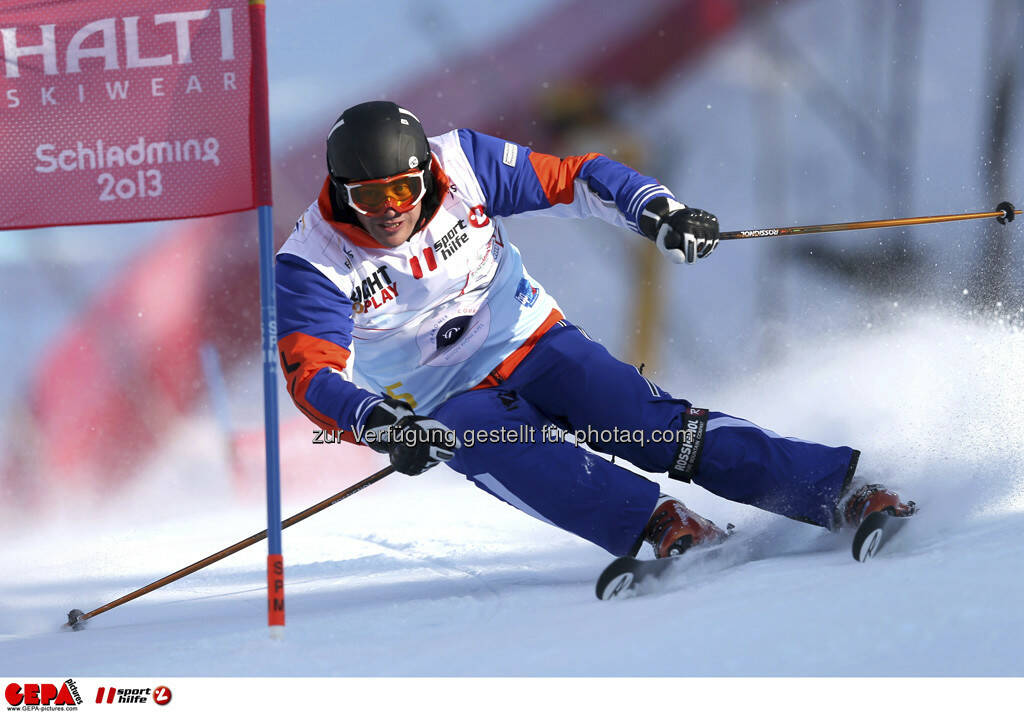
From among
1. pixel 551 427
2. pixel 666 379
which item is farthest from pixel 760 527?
pixel 666 379

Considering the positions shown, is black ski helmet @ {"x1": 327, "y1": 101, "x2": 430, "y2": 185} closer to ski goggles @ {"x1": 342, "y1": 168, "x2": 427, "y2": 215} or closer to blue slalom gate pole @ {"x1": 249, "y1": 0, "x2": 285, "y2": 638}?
ski goggles @ {"x1": 342, "y1": 168, "x2": 427, "y2": 215}

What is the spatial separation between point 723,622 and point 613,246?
5.20 meters

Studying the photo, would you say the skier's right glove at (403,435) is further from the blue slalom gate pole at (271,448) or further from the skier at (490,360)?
the blue slalom gate pole at (271,448)

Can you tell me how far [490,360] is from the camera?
11.2ft

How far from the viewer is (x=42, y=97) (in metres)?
3.09

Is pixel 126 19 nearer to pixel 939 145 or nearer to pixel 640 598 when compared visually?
A: pixel 640 598

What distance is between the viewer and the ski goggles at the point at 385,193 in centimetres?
303

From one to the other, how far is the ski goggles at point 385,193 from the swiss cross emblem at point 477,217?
29 centimetres

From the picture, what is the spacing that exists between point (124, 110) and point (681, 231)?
1.67m

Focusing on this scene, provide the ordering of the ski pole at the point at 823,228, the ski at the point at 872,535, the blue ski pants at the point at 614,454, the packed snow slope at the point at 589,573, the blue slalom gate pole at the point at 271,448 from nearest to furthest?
1. the packed snow slope at the point at 589,573
2. the blue slalom gate pole at the point at 271,448
3. the ski at the point at 872,535
4. the blue ski pants at the point at 614,454
5. the ski pole at the point at 823,228

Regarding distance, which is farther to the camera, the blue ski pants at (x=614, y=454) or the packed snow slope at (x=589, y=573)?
the blue ski pants at (x=614, y=454)
